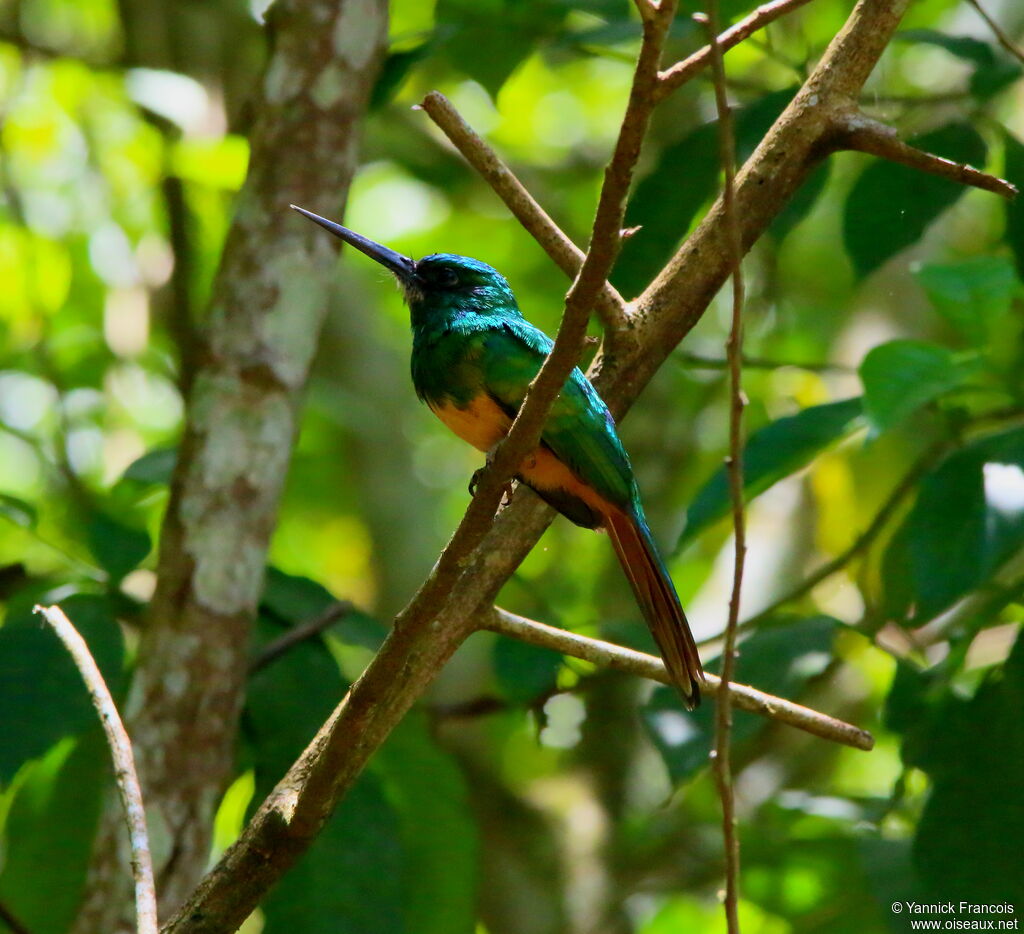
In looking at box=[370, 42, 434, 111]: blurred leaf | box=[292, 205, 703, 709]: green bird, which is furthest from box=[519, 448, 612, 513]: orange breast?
box=[370, 42, 434, 111]: blurred leaf

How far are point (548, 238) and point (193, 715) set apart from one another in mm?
1247

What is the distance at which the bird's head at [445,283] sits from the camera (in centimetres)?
281

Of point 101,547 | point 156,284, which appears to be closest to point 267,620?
point 101,547

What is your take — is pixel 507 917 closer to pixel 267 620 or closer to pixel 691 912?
pixel 691 912

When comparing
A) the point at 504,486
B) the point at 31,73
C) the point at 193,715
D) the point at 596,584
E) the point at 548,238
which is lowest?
the point at 504,486

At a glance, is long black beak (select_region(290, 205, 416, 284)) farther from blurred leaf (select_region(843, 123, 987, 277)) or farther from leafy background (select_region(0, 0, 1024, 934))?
blurred leaf (select_region(843, 123, 987, 277))

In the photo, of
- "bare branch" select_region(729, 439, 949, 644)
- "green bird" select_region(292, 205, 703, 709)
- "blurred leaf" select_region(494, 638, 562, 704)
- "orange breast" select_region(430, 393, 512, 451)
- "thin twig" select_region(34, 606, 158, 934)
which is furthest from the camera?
"bare branch" select_region(729, 439, 949, 644)

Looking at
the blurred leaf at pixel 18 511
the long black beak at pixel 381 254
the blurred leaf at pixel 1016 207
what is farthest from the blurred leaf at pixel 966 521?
the blurred leaf at pixel 18 511

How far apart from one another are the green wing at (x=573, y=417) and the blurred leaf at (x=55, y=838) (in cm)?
114

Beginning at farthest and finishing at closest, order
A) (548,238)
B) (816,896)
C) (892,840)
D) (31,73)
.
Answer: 1. (31,73)
2. (816,896)
3. (892,840)
4. (548,238)

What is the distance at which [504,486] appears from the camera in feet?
5.31

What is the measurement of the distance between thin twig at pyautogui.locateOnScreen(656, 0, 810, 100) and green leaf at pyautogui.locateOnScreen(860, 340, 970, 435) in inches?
32.5

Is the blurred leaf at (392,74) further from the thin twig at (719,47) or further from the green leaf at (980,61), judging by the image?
the thin twig at (719,47)

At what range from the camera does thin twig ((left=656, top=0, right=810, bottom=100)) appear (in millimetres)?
1434
